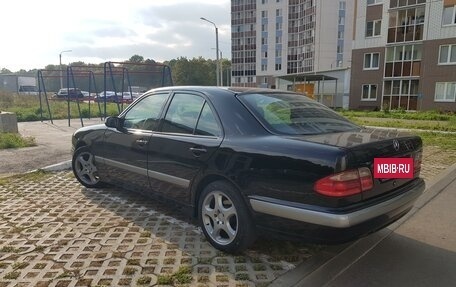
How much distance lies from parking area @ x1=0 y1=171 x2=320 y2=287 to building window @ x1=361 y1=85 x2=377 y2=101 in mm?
30773

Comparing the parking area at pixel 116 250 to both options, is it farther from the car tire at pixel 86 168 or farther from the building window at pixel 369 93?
the building window at pixel 369 93

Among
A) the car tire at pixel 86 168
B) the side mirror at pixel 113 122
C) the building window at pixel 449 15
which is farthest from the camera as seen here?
the building window at pixel 449 15

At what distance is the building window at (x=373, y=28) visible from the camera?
3147 centimetres

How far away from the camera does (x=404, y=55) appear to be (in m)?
29.8

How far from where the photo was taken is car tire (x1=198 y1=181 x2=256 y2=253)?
11.0ft

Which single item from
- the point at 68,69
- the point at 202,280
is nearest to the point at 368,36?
the point at 68,69

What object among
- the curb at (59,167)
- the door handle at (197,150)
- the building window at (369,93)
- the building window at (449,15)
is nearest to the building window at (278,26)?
the building window at (369,93)

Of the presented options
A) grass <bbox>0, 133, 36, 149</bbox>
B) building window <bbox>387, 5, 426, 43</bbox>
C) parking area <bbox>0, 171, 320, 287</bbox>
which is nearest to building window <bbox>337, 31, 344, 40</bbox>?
building window <bbox>387, 5, 426, 43</bbox>

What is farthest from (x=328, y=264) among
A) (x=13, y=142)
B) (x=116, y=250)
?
(x=13, y=142)

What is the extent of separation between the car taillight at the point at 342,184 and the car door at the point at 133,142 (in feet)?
7.67

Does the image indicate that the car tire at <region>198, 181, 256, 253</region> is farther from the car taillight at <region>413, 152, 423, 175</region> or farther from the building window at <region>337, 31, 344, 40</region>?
the building window at <region>337, 31, 344, 40</region>

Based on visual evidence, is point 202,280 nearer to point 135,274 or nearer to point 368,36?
point 135,274

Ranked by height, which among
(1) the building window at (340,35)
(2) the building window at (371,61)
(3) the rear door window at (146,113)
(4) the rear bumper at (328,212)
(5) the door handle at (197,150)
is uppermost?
(1) the building window at (340,35)

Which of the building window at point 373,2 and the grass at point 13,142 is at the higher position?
the building window at point 373,2
